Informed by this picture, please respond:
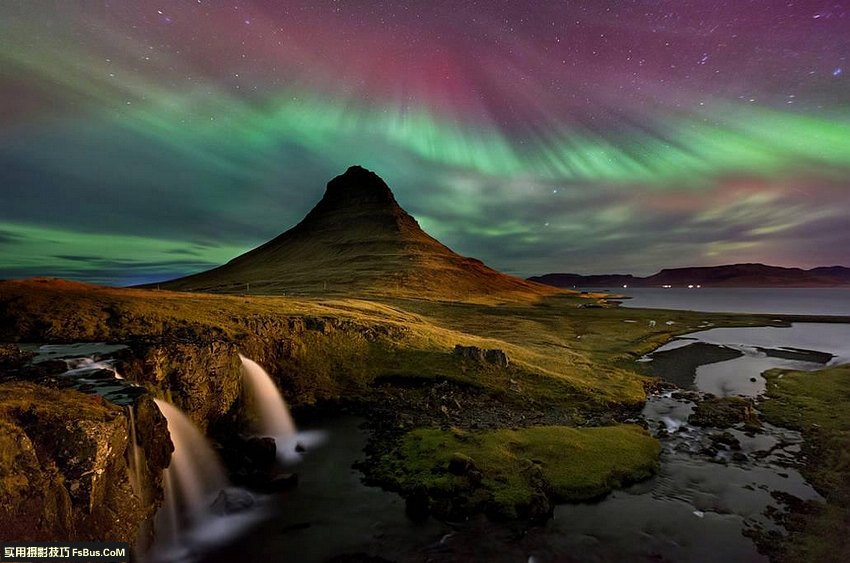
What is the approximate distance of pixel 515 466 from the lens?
1013 inches

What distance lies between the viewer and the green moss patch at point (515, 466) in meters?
22.5

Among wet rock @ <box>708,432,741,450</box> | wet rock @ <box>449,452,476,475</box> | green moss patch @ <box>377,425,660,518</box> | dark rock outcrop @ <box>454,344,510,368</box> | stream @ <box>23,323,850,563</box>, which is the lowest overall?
stream @ <box>23,323,850,563</box>

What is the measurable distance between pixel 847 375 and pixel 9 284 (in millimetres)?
95293

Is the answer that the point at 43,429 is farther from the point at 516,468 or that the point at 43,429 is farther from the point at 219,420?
the point at 516,468

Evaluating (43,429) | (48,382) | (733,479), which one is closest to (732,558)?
(733,479)

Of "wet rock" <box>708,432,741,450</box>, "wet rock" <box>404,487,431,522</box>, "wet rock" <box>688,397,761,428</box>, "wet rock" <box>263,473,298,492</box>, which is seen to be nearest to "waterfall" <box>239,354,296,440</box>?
"wet rock" <box>263,473,298,492</box>

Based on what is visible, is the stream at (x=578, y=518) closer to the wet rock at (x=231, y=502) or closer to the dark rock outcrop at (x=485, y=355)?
the wet rock at (x=231, y=502)

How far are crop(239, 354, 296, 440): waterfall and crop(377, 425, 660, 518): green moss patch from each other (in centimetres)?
1068

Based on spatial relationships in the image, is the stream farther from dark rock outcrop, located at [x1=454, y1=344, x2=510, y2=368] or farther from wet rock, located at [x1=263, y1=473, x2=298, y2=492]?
dark rock outcrop, located at [x1=454, y1=344, x2=510, y2=368]

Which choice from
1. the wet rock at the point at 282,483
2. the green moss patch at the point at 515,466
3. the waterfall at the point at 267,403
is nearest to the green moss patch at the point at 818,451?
the green moss patch at the point at 515,466

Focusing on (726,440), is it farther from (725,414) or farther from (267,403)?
(267,403)

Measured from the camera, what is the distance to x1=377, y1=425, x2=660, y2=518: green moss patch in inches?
886

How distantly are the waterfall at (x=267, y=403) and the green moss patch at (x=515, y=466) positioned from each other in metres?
10.7

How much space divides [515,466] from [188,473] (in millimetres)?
19577
